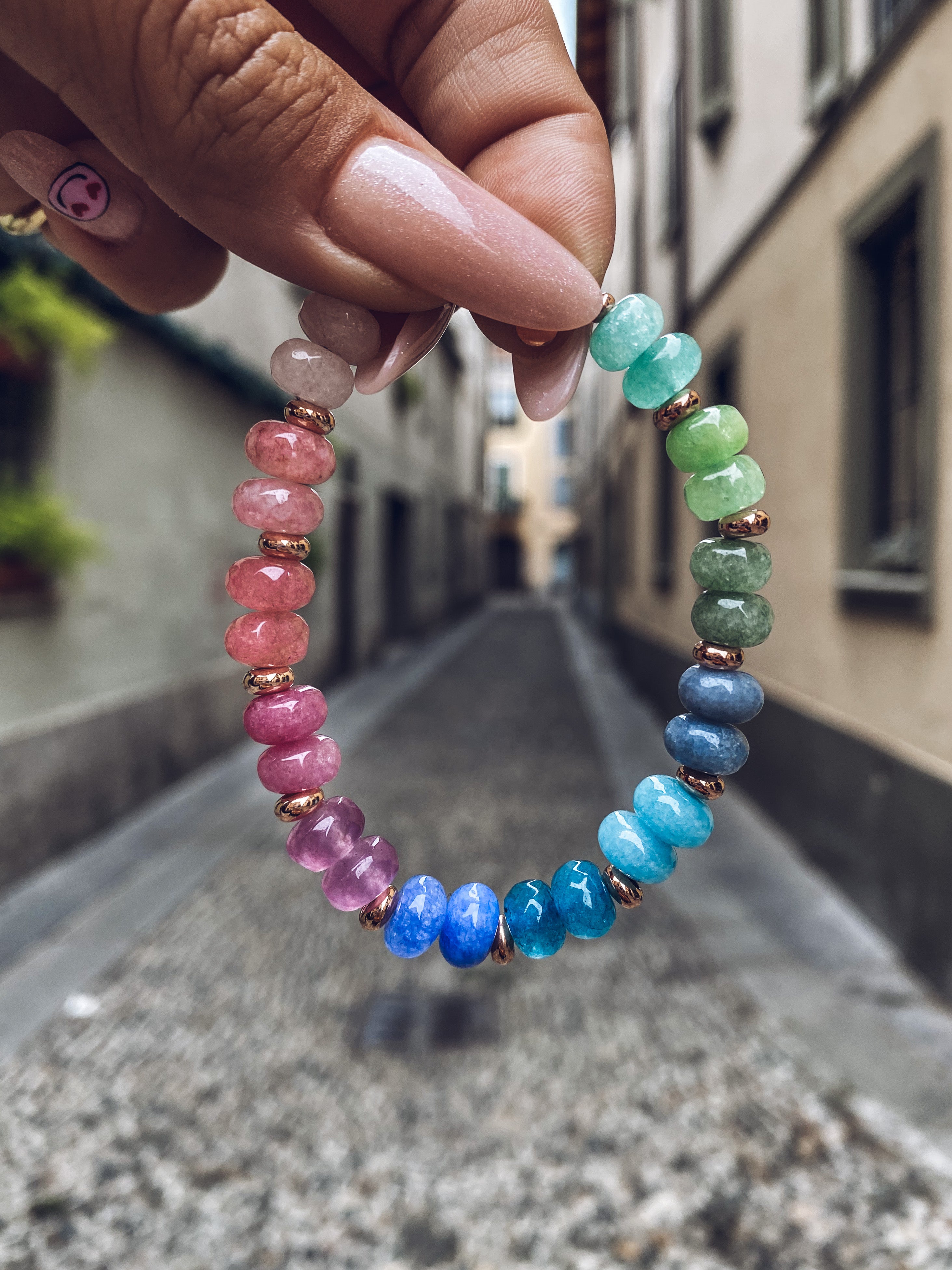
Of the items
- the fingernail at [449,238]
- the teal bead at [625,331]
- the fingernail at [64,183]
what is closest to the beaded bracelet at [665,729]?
the teal bead at [625,331]

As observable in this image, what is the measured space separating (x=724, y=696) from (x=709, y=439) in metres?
0.29

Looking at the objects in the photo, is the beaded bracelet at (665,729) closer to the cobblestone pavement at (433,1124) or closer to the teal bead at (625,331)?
the teal bead at (625,331)

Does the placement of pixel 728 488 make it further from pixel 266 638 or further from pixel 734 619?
pixel 266 638

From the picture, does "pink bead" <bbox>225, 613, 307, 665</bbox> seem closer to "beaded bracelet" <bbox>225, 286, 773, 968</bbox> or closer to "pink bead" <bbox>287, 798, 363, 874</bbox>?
"beaded bracelet" <bbox>225, 286, 773, 968</bbox>

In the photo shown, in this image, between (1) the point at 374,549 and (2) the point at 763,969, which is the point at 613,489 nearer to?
(1) the point at 374,549

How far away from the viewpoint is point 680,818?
3.05 ft

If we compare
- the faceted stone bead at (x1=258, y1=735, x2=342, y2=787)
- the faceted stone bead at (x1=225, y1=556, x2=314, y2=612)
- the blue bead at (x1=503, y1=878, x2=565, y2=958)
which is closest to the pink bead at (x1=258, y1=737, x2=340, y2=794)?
the faceted stone bead at (x1=258, y1=735, x2=342, y2=787)

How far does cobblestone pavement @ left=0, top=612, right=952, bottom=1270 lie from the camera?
2070mm

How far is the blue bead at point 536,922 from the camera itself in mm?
953

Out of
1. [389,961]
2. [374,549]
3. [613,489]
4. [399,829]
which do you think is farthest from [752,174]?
[613,489]

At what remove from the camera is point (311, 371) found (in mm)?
866

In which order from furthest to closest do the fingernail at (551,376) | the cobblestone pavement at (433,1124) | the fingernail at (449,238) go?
the cobblestone pavement at (433,1124)
the fingernail at (551,376)
the fingernail at (449,238)

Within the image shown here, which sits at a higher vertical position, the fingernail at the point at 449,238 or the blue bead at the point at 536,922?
the fingernail at the point at 449,238

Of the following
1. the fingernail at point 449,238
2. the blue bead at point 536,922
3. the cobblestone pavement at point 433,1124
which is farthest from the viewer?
the cobblestone pavement at point 433,1124
